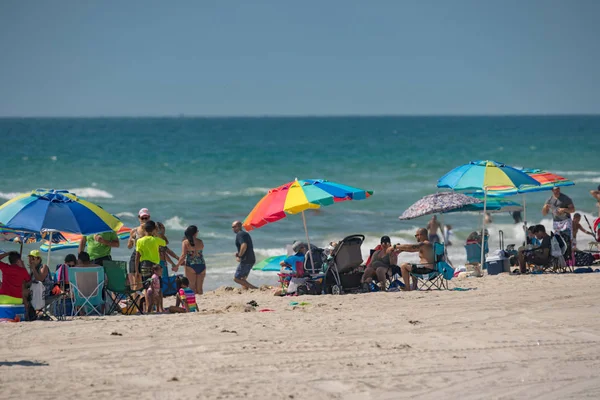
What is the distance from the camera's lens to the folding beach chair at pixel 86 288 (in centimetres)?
939

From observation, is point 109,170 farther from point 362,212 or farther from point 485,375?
point 485,375

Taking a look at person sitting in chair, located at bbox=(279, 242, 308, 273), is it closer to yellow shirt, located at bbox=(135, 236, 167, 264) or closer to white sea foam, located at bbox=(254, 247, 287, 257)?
yellow shirt, located at bbox=(135, 236, 167, 264)

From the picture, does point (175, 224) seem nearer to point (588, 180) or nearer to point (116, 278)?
point (116, 278)

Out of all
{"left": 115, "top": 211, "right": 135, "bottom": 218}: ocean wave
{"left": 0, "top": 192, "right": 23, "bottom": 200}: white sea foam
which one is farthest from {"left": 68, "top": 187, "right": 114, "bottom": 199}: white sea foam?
{"left": 115, "top": 211, "right": 135, "bottom": 218}: ocean wave

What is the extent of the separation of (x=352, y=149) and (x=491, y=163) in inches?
1957

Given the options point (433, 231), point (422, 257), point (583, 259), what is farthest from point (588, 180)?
point (422, 257)

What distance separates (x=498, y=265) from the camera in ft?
42.2

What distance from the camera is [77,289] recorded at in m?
9.39

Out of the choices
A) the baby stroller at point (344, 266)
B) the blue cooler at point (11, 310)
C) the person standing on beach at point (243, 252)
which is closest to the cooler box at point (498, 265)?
the baby stroller at point (344, 266)

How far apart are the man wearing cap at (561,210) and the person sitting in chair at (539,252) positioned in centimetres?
87

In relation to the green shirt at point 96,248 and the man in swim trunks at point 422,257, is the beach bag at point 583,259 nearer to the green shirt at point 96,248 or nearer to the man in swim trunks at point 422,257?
the man in swim trunks at point 422,257

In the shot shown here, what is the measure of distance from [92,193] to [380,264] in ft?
75.5

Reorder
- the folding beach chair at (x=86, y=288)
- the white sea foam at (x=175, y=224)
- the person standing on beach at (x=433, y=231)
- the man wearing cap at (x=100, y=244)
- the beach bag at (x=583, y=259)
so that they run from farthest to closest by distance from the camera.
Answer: the white sea foam at (x=175, y=224) → the person standing on beach at (x=433, y=231) → the beach bag at (x=583, y=259) → the man wearing cap at (x=100, y=244) → the folding beach chair at (x=86, y=288)

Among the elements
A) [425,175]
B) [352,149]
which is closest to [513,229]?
[425,175]
